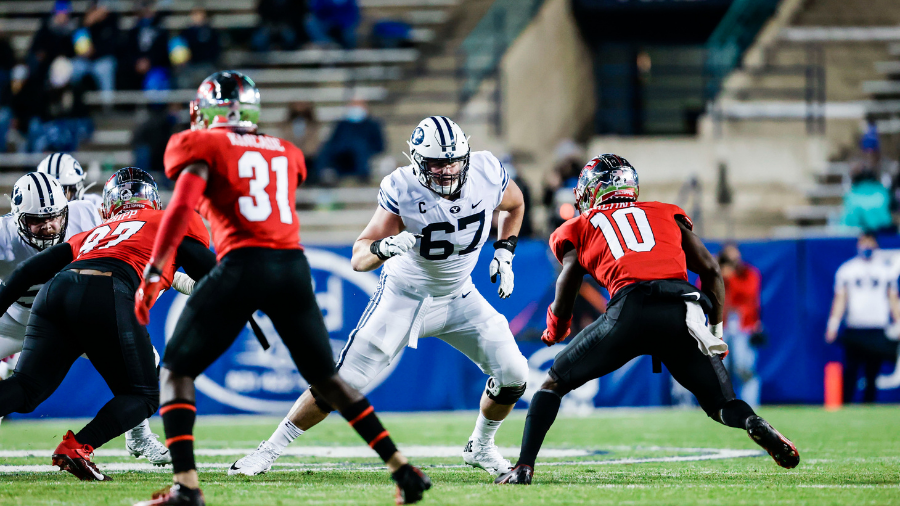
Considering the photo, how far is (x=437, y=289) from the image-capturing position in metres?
5.86

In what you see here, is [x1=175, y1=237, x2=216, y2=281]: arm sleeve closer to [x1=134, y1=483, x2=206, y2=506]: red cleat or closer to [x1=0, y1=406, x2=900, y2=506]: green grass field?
[x1=0, y1=406, x2=900, y2=506]: green grass field

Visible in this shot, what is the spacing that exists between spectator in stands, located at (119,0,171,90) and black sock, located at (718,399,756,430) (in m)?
11.4

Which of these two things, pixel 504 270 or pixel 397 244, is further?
pixel 504 270

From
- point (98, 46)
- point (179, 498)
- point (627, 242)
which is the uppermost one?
point (98, 46)

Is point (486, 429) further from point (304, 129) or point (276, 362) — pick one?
point (304, 129)

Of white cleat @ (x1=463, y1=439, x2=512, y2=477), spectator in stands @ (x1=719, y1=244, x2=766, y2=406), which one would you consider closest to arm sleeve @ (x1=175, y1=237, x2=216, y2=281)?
white cleat @ (x1=463, y1=439, x2=512, y2=477)

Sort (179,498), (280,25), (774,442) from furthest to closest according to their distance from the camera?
(280,25) → (774,442) → (179,498)

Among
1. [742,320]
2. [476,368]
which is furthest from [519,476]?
[742,320]

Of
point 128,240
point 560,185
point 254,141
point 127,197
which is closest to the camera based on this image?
point 254,141

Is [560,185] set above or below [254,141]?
below

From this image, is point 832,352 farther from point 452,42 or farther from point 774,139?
point 452,42

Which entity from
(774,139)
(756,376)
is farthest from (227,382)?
(774,139)

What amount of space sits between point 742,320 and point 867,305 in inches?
51.7

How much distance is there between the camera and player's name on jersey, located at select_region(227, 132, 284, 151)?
4566 mm
